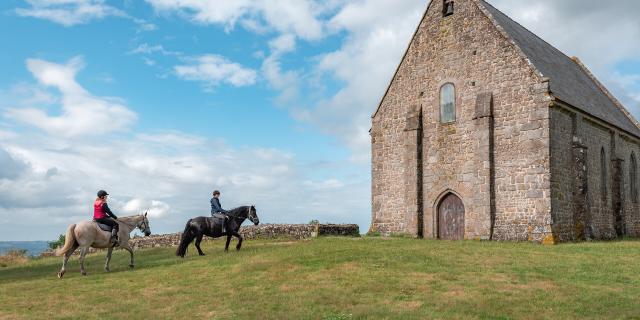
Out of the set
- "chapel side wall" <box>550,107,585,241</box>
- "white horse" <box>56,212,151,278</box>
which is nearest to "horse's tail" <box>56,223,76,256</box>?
"white horse" <box>56,212,151,278</box>

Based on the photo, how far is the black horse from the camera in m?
22.5

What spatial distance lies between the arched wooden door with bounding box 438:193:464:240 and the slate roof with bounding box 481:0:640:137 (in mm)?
6925

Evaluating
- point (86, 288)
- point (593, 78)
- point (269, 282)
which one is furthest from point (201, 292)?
point (593, 78)

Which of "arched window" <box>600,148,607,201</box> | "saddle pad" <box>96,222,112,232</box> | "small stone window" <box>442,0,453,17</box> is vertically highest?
"small stone window" <box>442,0,453,17</box>

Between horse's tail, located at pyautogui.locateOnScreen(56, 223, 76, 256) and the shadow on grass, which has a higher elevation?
horse's tail, located at pyautogui.locateOnScreen(56, 223, 76, 256)

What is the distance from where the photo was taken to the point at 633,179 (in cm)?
3544

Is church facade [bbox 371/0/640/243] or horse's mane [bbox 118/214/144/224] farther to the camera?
church facade [bbox 371/0/640/243]

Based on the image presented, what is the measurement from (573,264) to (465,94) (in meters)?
12.1

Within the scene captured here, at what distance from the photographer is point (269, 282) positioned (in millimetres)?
16000

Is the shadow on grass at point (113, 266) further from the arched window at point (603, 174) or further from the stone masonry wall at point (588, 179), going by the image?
the arched window at point (603, 174)

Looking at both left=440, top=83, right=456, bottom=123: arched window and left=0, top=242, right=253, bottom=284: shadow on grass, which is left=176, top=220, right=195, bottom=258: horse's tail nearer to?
left=0, top=242, right=253, bottom=284: shadow on grass

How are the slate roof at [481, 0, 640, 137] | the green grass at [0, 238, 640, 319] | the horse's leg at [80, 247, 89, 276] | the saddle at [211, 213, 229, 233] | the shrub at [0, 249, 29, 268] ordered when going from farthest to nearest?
the shrub at [0, 249, 29, 268]
the slate roof at [481, 0, 640, 137]
the saddle at [211, 213, 229, 233]
the horse's leg at [80, 247, 89, 276]
the green grass at [0, 238, 640, 319]

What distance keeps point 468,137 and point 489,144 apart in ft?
4.62

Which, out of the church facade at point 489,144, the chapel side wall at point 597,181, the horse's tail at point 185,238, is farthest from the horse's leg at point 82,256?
the chapel side wall at point 597,181
